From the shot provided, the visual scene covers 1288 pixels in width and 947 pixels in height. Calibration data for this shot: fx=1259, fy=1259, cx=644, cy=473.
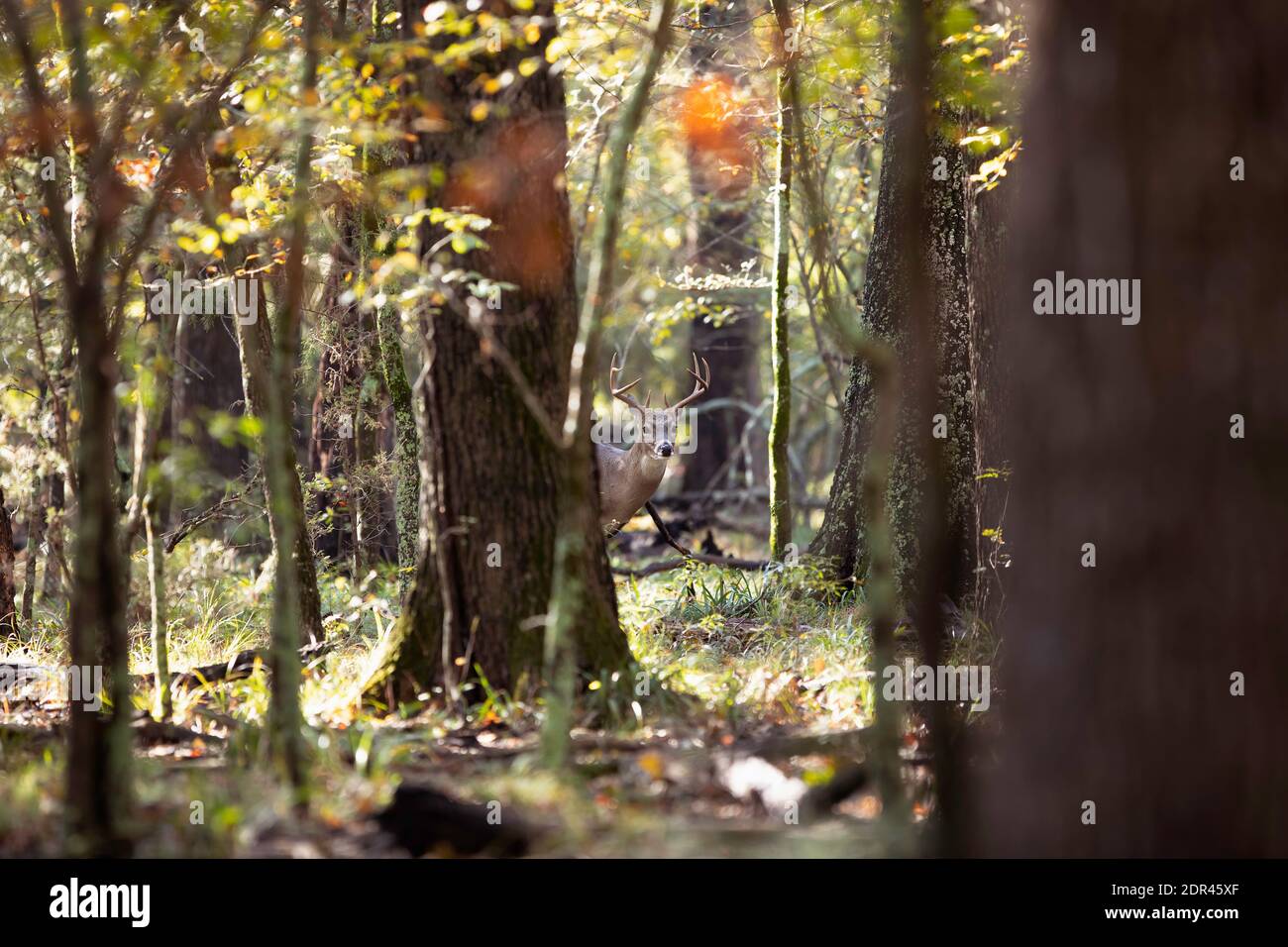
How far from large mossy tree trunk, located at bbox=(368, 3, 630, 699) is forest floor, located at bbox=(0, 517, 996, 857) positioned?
10.3 inches

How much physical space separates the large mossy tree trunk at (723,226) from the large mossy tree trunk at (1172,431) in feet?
25.5

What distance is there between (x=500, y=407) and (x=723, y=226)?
14024 mm

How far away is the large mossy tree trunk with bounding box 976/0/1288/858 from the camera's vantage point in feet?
9.98

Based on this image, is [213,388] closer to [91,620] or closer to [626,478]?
[626,478]

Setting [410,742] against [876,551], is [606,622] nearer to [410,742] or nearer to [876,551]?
[410,742]

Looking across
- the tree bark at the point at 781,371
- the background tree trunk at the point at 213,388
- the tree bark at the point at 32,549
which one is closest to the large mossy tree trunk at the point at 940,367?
the tree bark at the point at 781,371

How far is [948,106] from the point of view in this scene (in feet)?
26.1

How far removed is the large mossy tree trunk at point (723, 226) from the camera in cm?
1208

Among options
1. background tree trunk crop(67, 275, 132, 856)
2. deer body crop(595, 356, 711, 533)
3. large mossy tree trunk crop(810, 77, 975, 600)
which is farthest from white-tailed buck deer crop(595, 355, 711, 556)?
background tree trunk crop(67, 275, 132, 856)

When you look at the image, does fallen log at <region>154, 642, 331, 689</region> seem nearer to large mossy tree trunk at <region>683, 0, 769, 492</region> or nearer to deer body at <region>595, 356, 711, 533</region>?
deer body at <region>595, 356, 711, 533</region>

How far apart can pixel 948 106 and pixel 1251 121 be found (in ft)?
17.0

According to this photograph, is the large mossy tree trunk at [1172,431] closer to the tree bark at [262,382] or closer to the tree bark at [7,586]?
the tree bark at [262,382]

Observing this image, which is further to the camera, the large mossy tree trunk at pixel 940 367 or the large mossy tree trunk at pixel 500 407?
the large mossy tree trunk at pixel 940 367
